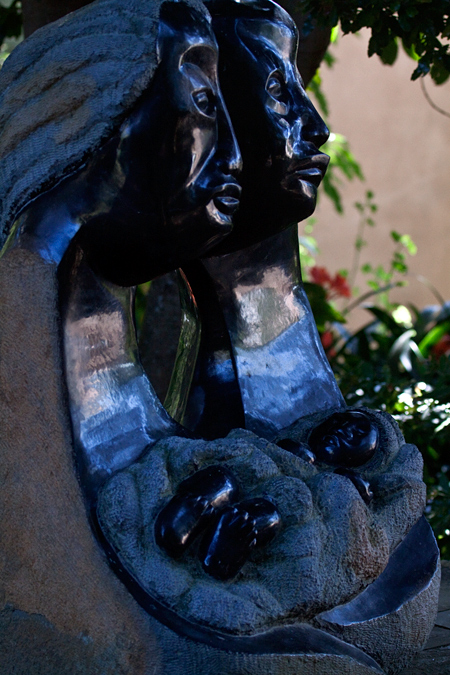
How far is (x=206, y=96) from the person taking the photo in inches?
51.4

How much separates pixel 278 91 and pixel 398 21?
0.46 metres

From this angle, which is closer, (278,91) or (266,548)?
(266,548)

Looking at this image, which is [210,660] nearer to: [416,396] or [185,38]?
[185,38]

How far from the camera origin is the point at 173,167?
4.16 feet

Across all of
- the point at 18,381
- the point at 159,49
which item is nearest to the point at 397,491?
the point at 18,381

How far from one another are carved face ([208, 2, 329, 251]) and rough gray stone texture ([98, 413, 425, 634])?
0.50 metres

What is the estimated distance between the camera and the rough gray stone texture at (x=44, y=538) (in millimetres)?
1118

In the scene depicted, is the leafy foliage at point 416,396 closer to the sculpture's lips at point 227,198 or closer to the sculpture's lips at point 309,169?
the sculpture's lips at point 309,169

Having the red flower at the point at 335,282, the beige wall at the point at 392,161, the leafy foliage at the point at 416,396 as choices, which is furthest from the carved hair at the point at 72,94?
the beige wall at the point at 392,161

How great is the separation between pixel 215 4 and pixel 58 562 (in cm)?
102

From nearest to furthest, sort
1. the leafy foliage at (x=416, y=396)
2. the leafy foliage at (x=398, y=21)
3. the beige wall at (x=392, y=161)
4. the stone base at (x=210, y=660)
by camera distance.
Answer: the stone base at (x=210, y=660) → the leafy foliage at (x=398, y=21) → the leafy foliage at (x=416, y=396) → the beige wall at (x=392, y=161)

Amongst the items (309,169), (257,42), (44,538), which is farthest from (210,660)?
Answer: (257,42)

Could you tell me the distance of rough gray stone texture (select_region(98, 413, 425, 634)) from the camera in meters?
1.12

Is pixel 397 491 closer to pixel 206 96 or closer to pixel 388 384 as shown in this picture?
pixel 206 96
